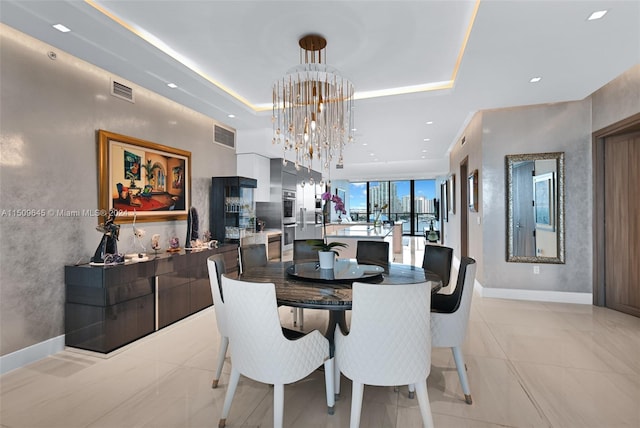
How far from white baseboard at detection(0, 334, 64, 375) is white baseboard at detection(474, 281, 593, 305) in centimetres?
495

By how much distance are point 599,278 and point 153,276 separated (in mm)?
5321

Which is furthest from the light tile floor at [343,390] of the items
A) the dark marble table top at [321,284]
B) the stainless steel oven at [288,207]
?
the stainless steel oven at [288,207]

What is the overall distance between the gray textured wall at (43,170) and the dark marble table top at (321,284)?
1753 millimetres

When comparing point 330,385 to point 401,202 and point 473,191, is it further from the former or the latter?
point 401,202

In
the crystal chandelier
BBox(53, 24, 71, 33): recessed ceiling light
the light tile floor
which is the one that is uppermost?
BBox(53, 24, 71, 33): recessed ceiling light

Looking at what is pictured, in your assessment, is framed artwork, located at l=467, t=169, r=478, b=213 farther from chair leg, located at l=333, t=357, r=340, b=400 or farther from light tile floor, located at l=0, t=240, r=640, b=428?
chair leg, located at l=333, t=357, r=340, b=400

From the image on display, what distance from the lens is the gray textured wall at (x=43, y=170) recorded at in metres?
2.60

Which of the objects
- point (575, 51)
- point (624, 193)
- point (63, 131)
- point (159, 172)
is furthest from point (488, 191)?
point (63, 131)

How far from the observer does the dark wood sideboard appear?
288cm

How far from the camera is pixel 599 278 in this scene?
13.8 feet

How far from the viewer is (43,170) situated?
2.82m

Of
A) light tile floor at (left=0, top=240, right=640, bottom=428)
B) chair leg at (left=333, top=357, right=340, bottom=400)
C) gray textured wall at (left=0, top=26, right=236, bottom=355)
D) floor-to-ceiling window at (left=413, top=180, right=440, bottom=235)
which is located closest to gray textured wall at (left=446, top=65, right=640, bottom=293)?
light tile floor at (left=0, top=240, right=640, bottom=428)

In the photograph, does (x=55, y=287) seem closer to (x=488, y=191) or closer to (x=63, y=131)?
(x=63, y=131)

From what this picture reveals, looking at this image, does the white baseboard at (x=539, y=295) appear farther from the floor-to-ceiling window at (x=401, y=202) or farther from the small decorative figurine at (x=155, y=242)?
the floor-to-ceiling window at (x=401, y=202)
